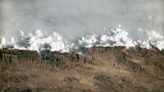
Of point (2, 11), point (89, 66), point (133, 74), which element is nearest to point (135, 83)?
point (133, 74)

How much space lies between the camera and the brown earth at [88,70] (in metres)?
15.5

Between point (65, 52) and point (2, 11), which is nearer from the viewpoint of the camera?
point (2, 11)

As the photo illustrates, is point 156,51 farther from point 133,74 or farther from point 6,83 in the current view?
point 6,83

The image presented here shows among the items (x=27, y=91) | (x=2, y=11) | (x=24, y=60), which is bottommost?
(x=27, y=91)

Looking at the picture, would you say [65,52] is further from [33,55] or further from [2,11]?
[2,11]

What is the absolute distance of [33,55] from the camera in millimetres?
15844

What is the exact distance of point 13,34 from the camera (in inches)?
607

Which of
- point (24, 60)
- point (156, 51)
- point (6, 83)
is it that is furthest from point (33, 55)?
point (156, 51)

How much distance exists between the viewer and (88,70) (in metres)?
16.0

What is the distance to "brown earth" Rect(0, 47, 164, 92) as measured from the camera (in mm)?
15523

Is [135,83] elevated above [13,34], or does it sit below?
below

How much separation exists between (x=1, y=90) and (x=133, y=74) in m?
4.58

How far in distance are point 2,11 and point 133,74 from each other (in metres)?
5.09

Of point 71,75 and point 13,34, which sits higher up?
point 13,34
